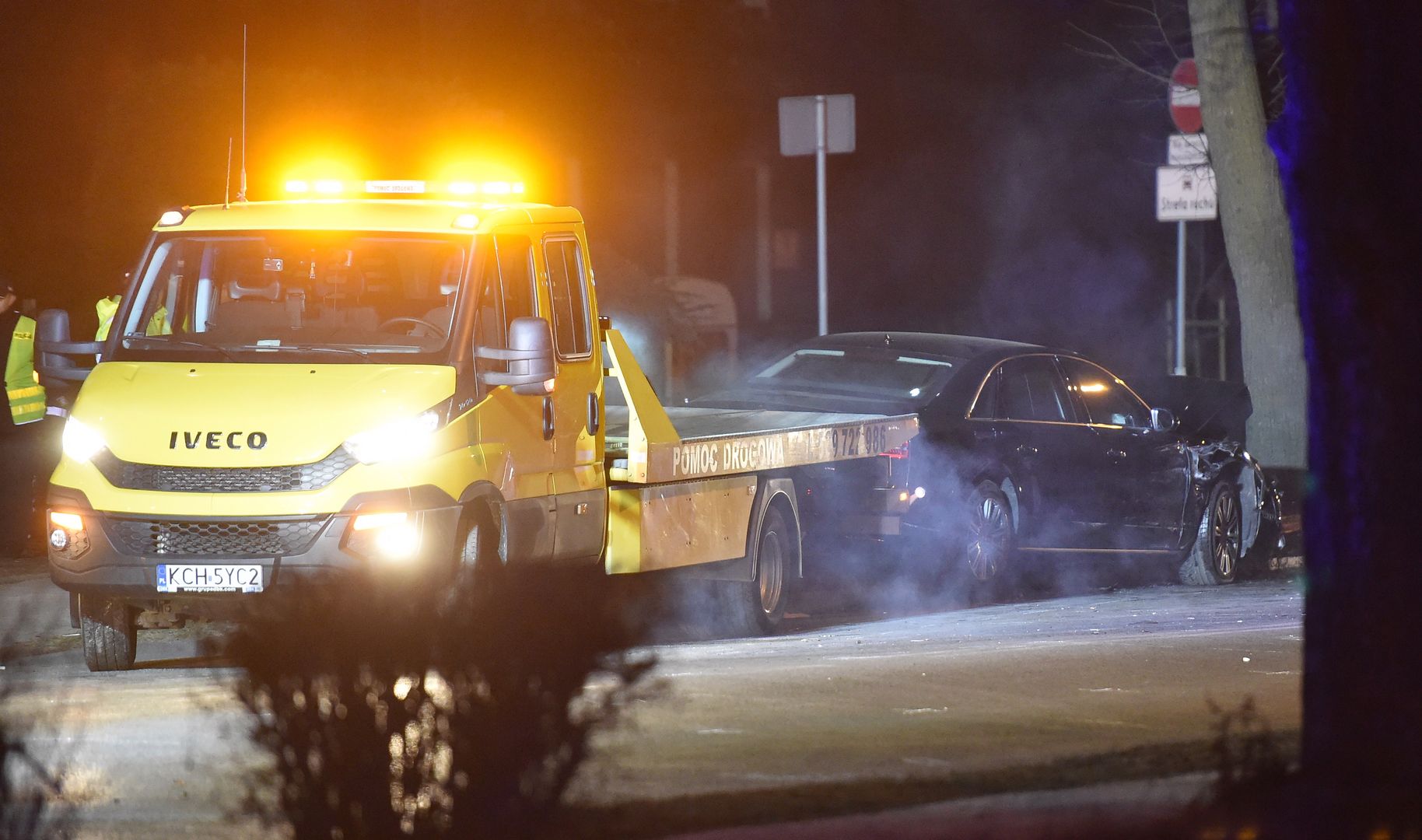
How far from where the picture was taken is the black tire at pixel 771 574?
1118cm

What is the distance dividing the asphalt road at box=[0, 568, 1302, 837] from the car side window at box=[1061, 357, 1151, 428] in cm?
254

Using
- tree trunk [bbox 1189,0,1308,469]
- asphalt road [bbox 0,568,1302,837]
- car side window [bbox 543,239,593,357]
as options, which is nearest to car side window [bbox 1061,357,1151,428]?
asphalt road [bbox 0,568,1302,837]

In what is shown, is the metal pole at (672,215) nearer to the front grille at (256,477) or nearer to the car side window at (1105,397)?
the car side window at (1105,397)

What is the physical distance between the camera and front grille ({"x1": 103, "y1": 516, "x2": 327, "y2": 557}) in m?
8.70

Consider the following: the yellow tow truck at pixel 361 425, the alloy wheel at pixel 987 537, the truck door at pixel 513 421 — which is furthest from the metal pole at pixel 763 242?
the truck door at pixel 513 421

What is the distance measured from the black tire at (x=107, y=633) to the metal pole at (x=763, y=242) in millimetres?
19762

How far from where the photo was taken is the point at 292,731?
5.28 meters

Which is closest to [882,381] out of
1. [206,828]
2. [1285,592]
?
[1285,592]

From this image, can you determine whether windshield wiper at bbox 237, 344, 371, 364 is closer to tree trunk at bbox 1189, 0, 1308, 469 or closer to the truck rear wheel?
the truck rear wheel

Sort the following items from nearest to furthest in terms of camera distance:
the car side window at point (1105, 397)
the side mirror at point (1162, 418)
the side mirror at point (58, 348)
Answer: the side mirror at point (58, 348), the car side window at point (1105, 397), the side mirror at point (1162, 418)

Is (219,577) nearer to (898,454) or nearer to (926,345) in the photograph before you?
(898,454)

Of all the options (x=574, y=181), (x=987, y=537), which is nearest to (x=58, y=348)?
(x=987, y=537)

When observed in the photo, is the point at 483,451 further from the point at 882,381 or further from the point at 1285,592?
the point at 1285,592

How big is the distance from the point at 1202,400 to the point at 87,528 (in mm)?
9175
